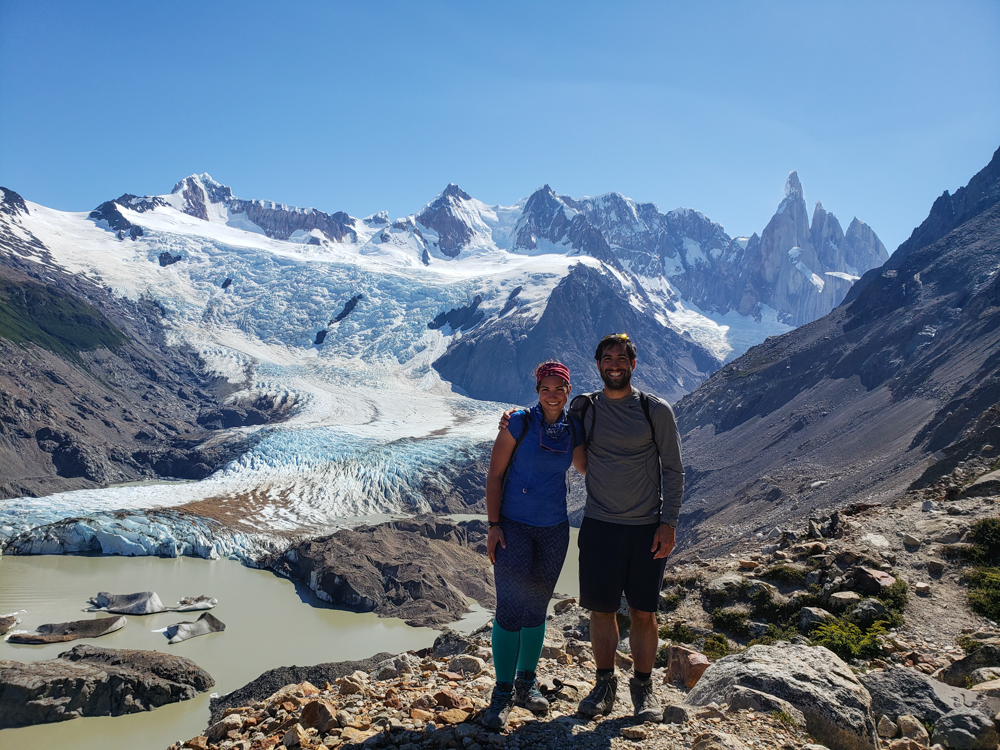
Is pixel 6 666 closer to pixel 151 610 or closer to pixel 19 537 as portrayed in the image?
pixel 151 610

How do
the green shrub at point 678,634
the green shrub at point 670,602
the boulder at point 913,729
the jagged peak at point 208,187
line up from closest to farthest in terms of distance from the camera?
the boulder at point 913,729 → the green shrub at point 678,634 → the green shrub at point 670,602 → the jagged peak at point 208,187

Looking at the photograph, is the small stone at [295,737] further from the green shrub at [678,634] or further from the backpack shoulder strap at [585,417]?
the green shrub at [678,634]

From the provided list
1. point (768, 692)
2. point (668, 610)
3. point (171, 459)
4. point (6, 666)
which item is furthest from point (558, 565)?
point (171, 459)

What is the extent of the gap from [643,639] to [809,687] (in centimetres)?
114

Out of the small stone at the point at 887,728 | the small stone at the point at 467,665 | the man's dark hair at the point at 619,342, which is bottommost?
the small stone at the point at 467,665

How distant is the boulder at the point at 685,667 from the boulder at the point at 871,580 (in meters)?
2.60

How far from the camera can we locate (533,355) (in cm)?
11162

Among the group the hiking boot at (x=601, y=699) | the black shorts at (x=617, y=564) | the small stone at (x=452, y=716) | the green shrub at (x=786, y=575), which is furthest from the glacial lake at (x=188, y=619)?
the black shorts at (x=617, y=564)

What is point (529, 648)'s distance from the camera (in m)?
4.41

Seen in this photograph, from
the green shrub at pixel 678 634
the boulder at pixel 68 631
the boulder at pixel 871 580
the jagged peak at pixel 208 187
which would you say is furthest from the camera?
the jagged peak at pixel 208 187

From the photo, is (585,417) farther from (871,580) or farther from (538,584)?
(871,580)

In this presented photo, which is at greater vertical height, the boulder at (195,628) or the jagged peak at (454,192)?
the jagged peak at (454,192)

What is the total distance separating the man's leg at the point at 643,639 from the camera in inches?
175

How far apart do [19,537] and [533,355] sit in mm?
82603
